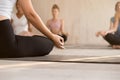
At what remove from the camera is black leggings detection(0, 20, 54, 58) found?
6.52ft

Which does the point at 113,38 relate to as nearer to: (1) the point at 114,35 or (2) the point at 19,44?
(1) the point at 114,35

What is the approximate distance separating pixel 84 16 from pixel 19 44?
3.75m

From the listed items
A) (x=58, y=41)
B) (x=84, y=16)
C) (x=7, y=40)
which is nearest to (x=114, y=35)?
(x=84, y=16)

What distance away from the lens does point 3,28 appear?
198 cm

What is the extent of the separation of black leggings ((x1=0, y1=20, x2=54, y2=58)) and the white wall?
347 centimetres

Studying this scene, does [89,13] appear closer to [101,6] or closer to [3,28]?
[101,6]

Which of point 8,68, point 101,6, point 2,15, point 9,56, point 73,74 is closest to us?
point 73,74

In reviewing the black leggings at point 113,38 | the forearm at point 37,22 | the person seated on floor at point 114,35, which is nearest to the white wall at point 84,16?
the person seated on floor at point 114,35

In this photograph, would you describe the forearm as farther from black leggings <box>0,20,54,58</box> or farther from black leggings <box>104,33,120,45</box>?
black leggings <box>104,33,120,45</box>

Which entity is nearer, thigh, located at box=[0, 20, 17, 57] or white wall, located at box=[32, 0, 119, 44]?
thigh, located at box=[0, 20, 17, 57]

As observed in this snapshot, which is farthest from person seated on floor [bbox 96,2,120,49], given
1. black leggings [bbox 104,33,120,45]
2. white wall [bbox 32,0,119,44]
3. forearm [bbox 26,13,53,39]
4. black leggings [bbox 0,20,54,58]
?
forearm [bbox 26,13,53,39]

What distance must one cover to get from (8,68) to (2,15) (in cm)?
50

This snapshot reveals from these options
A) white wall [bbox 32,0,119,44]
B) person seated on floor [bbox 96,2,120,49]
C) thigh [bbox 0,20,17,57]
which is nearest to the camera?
thigh [bbox 0,20,17,57]

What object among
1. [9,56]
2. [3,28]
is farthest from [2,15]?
[9,56]
